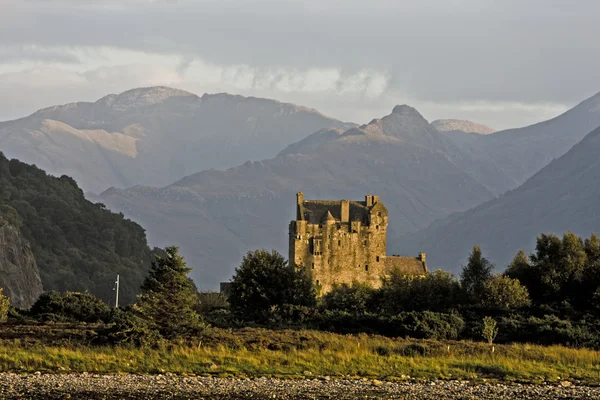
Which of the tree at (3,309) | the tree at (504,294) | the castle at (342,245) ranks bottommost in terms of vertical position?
the tree at (3,309)

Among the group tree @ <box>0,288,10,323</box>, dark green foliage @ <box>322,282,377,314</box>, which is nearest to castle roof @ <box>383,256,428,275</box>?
dark green foliage @ <box>322,282,377,314</box>

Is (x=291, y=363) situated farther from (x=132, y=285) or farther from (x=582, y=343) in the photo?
(x=132, y=285)

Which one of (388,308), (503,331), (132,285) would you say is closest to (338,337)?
(503,331)

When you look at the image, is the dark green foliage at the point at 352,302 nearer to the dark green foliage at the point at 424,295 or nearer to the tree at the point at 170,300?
the dark green foliage at the point at 424,295

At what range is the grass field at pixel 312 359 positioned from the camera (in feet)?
172

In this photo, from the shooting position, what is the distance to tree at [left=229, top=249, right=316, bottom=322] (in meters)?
95.3

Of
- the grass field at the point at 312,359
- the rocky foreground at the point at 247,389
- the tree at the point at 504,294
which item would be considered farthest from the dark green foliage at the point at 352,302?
the rocky foreground at the point at 247,389

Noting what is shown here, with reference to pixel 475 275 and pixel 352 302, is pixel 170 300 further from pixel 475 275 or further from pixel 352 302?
pixel 475 275

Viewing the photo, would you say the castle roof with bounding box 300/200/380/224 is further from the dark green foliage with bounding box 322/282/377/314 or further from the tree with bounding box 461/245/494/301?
the tree with bounding box 461/245/494/301

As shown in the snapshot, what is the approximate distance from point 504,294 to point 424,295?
937cm

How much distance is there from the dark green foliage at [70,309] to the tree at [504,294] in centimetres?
2670

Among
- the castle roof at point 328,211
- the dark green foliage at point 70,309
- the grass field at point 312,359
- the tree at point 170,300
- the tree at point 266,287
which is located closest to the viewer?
the grass field at point 312,359

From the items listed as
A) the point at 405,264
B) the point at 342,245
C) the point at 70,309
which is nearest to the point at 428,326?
the point at 70,309

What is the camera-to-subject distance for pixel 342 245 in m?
173
